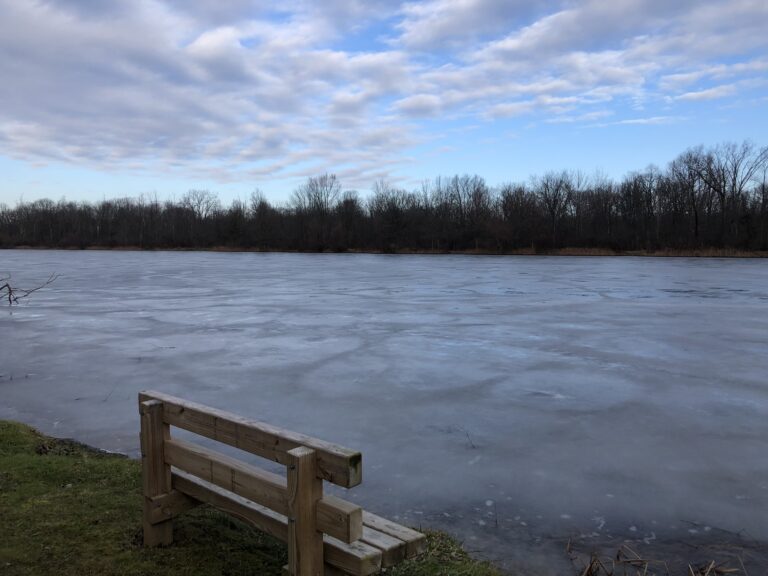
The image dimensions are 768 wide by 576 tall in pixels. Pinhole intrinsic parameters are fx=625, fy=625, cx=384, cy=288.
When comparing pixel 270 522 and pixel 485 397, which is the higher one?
pixel 270 522

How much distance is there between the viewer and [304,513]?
100 inches

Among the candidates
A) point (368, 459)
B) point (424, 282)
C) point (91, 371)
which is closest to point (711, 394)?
point (368, 459)

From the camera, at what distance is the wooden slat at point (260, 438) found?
2.40m

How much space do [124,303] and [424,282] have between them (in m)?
12.0

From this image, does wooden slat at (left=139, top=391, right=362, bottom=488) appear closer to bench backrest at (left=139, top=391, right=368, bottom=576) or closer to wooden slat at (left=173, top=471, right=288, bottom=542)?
bench backrest at (left=139, top=391, right=368, bottom=576)

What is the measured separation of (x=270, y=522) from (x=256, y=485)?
0.73 ft

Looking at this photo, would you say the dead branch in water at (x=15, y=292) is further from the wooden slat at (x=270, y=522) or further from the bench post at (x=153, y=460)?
the wooden slat at (x=270, y=522)

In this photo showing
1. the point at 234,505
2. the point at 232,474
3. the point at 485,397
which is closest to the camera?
the point at 232,474

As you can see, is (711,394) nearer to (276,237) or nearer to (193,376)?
(193,376)

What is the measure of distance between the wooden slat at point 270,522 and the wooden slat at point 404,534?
0.60ft

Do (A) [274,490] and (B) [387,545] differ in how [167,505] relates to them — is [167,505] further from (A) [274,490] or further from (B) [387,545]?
(B) [387,545]

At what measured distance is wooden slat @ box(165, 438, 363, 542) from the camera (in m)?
2.48

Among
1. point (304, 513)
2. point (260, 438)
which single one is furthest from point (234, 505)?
point (304, 513)

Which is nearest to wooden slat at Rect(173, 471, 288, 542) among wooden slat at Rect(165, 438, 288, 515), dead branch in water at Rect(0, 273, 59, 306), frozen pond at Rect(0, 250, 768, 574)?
wooden slat at Rect(165, 438, 288, 515)
